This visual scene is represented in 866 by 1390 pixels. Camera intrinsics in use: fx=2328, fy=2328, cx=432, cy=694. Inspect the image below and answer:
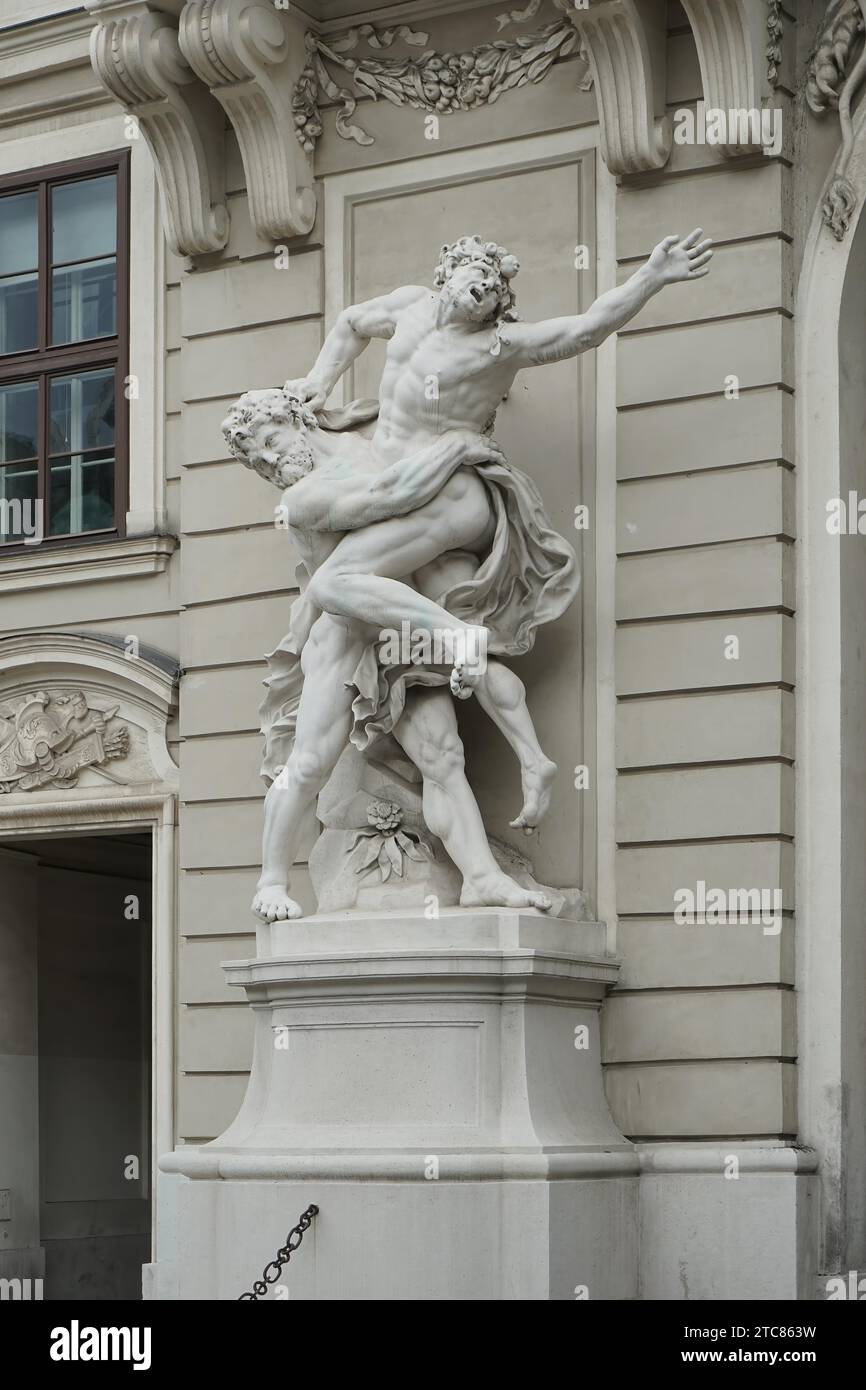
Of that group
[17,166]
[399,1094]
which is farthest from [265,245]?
[399,1094]

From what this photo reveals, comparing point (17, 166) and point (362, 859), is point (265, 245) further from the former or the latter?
point (362, 859)

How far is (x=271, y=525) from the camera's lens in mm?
11336

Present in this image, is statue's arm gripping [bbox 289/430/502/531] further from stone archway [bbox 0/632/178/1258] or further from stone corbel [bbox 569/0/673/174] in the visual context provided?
stone archway [bbox 0/632/178/1258]

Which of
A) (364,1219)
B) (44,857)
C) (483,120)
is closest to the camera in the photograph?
(364,1219)

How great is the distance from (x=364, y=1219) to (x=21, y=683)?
165 inches

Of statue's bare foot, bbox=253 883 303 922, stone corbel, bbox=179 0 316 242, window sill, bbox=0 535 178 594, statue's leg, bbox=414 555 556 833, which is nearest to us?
statue's leg, bbox=414 555 556 833

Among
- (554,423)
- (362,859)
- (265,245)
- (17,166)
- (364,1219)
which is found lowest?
(364,1219)

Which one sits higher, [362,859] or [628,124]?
[628,124]

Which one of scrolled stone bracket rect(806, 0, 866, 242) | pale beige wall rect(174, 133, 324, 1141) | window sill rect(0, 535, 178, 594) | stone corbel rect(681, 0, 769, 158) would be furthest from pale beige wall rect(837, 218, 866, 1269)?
window sill rect(0, 535, 178, 594)

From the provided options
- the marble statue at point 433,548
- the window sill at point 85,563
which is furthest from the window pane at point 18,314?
the marble statue at point 433,548

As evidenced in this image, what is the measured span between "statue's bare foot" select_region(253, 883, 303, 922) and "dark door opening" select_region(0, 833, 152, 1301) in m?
2.83

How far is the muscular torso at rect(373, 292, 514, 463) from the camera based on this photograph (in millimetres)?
9945

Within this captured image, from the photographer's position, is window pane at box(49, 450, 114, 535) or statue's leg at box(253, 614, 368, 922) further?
window pane at box(49, 450, 114, 535)

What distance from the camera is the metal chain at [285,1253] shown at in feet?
30.6
